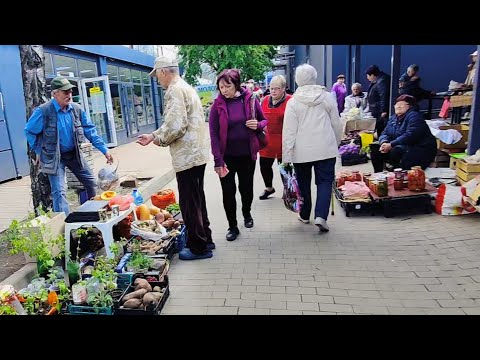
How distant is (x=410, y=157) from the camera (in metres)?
5.30

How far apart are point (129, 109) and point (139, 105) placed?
1.70 metres

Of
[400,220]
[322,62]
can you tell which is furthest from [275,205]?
[322,62]

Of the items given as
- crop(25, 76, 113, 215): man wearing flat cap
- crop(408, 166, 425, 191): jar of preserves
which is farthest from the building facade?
crop(408, 166, 425, 191): jar of preserves

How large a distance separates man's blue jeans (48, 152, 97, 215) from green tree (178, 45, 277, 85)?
1324cm

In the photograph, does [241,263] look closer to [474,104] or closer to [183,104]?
[183,104]

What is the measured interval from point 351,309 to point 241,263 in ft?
4.06

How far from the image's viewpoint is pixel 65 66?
1101 centimetres

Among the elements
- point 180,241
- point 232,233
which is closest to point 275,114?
point 232,233

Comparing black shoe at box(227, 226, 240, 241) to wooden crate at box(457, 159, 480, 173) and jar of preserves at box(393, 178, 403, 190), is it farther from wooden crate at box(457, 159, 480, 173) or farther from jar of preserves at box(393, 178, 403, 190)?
wooden crate at box(457, 159, 480, 173)

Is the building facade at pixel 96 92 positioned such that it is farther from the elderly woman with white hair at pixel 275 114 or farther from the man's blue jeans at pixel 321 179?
the man's blue jeans at pixel 321 179

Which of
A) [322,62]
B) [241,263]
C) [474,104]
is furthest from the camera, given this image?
[322,62]

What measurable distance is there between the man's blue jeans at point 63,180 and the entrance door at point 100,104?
7.89m

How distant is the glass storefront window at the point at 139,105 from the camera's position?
55.5 ft
